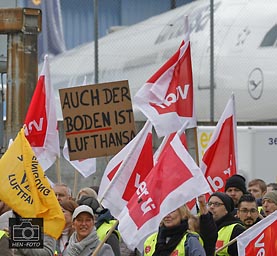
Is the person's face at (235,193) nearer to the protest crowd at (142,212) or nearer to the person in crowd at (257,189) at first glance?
the protest crowd at (142,212)

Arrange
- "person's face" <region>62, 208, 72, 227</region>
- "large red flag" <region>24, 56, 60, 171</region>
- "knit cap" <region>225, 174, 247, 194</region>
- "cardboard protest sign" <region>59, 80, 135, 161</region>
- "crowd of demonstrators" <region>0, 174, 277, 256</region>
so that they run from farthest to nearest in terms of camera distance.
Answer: "large red flag" <region>24, 56, 60, 171</region> → "cardboard protest sign" <region>59, 80, 135, 161</region> → "knit cap" <region>225, 174, 247, 194</region> → "person's face" <region>62, 208, 72, 227</region> → "crowd of demonstrators" <region>0, 174, 277, 256</region>

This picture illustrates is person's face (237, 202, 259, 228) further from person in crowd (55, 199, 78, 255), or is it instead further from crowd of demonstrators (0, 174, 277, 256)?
person in crowd (55, 199, 78, 255)

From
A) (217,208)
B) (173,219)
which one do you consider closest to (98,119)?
(217,208)

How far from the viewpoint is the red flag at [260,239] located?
29.8 ft

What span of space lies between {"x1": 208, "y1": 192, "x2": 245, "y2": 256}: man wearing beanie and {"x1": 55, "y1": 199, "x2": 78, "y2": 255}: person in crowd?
1.06 m

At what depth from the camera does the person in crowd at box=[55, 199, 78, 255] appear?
399 inches

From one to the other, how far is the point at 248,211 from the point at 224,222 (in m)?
0.26

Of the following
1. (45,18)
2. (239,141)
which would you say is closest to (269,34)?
(239,141)

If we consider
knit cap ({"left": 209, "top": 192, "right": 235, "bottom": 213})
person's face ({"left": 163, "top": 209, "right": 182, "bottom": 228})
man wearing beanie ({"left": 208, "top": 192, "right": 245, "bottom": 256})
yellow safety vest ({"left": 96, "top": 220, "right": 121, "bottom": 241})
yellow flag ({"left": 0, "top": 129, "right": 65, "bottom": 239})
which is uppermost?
yellow flag ({"left": 0, "top": 129, "right": 65, "bottom": 239})

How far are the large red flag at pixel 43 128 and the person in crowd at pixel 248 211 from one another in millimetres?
2695

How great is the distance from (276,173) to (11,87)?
3582 mm

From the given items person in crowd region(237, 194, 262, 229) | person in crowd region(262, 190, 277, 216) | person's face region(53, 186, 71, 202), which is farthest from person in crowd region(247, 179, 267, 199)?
Answer: person in crowd region(237, 194, 262, 229)

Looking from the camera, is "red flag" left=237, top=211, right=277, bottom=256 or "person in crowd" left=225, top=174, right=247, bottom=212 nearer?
"red flag" left=237, top=211, right=277, bottom=256

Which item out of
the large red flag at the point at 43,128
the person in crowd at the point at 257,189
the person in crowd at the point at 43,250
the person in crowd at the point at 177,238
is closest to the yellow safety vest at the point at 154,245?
the person in crowd at the point at 177,238
